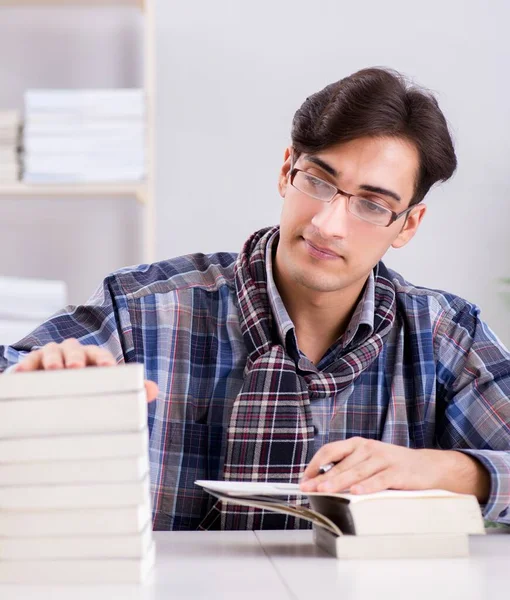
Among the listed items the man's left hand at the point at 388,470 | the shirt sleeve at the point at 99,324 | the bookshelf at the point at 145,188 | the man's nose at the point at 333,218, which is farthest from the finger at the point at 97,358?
the bookshelf at the point at 145,188

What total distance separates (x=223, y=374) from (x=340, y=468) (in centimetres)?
50

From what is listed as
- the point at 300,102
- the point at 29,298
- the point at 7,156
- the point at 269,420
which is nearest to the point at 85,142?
the point at 7,156

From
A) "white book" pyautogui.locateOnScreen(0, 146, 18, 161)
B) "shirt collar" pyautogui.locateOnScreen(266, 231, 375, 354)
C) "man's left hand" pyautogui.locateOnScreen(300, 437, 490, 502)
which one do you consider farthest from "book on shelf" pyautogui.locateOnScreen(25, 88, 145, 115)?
"man's left hand" pyautogui.locateOnScreen(300, 437, 490, 502)

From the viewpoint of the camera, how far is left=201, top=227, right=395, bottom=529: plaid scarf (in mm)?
1396

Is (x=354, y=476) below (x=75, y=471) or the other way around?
below

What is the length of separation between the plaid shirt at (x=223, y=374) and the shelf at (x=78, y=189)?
69cm

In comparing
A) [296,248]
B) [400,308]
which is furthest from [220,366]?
[400,308]

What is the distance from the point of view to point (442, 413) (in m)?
1.57

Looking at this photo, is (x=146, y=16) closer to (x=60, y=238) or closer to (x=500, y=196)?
(x=60, y=238)

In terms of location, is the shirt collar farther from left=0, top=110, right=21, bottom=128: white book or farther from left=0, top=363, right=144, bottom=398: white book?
left=0, top=110, right=21, bottom=128: white book

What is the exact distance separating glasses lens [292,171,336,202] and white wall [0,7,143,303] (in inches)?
40.1

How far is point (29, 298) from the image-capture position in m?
2.16

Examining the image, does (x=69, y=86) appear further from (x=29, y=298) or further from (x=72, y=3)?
(x=29, y=298)

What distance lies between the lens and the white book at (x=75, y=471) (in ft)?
2.62
